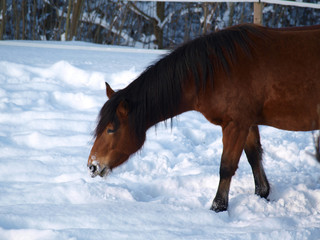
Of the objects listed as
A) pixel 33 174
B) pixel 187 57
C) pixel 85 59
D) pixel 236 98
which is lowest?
pixel 33 174

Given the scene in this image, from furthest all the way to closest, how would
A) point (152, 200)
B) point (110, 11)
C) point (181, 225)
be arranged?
point (110, 11)
point (152, 200)
point (181, 225)

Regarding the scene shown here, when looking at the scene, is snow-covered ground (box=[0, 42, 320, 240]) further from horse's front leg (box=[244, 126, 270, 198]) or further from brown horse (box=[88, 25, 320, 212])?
brown horse (box=[88, 25, 320, 212])

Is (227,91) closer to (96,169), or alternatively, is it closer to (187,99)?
(187,99)

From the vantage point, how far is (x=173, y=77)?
267cm

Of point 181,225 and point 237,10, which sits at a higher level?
point 237,10

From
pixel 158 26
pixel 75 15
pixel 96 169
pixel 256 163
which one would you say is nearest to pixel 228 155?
pixel 256 163

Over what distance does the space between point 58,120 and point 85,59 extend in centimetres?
218

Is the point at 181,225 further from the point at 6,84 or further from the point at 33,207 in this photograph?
the point at 6,84

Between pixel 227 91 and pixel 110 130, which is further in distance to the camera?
pixel 110 130

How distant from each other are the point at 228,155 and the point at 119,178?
3.22 feet

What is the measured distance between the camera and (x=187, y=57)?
267 centimetres

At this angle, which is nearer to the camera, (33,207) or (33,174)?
(33,207)

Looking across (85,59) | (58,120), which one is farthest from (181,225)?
(85,59)

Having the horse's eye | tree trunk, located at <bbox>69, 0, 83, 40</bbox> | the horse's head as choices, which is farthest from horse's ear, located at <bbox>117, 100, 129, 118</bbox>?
tree trunk, located at <bbox>69, 0, 83, 40</bbox>
